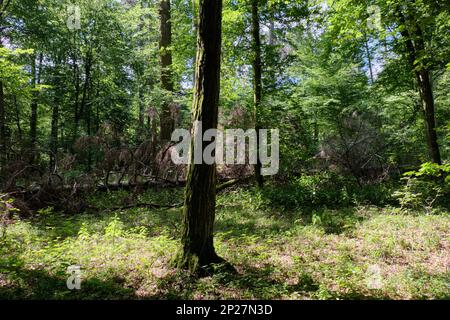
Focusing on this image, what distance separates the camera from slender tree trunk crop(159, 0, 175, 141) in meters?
12.2

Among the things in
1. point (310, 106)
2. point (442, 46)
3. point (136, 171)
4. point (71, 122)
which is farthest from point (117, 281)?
point (71, 122)

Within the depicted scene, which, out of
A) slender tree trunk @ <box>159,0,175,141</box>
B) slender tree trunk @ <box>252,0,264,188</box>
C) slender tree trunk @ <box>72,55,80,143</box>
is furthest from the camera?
slender tree trunk @ <box>72,55,80,143</box>

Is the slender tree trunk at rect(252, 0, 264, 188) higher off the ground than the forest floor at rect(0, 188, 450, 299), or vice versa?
the slender tree trunk at rect(252, 0, 264, 188)

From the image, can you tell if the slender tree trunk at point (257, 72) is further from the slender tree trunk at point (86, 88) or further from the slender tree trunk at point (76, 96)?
the slender tree trunk at point (76, 96)

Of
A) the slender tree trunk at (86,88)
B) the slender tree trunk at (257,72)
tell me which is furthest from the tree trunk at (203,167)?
the slender tree trunk at (86,88)

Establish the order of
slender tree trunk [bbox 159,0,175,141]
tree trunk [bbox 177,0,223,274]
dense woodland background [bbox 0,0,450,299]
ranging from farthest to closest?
slender tree trunk [bbox 159,0,175,141]
dense woodland background [bbox 0,0,450,299]
tree trunk [bbox 177,0,223,274]

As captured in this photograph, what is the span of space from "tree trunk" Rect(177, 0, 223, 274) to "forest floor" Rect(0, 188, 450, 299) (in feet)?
1.22

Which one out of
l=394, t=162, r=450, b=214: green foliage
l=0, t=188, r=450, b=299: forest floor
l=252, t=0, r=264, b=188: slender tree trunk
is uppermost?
l=252, t=0, r=264, b=188: slender tree trunk

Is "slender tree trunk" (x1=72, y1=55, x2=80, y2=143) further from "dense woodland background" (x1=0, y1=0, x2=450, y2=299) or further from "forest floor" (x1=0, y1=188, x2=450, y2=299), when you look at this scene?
"forest floor" (x1=0, y1=188, x2=450, y2=299)

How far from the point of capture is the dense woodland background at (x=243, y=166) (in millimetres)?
4496

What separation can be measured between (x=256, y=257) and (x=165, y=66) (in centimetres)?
995

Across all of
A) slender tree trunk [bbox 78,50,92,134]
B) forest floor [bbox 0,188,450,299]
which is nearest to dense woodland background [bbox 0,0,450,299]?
forest floor [bbox 0,188,450,299]

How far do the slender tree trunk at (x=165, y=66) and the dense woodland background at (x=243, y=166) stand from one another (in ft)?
0.27
